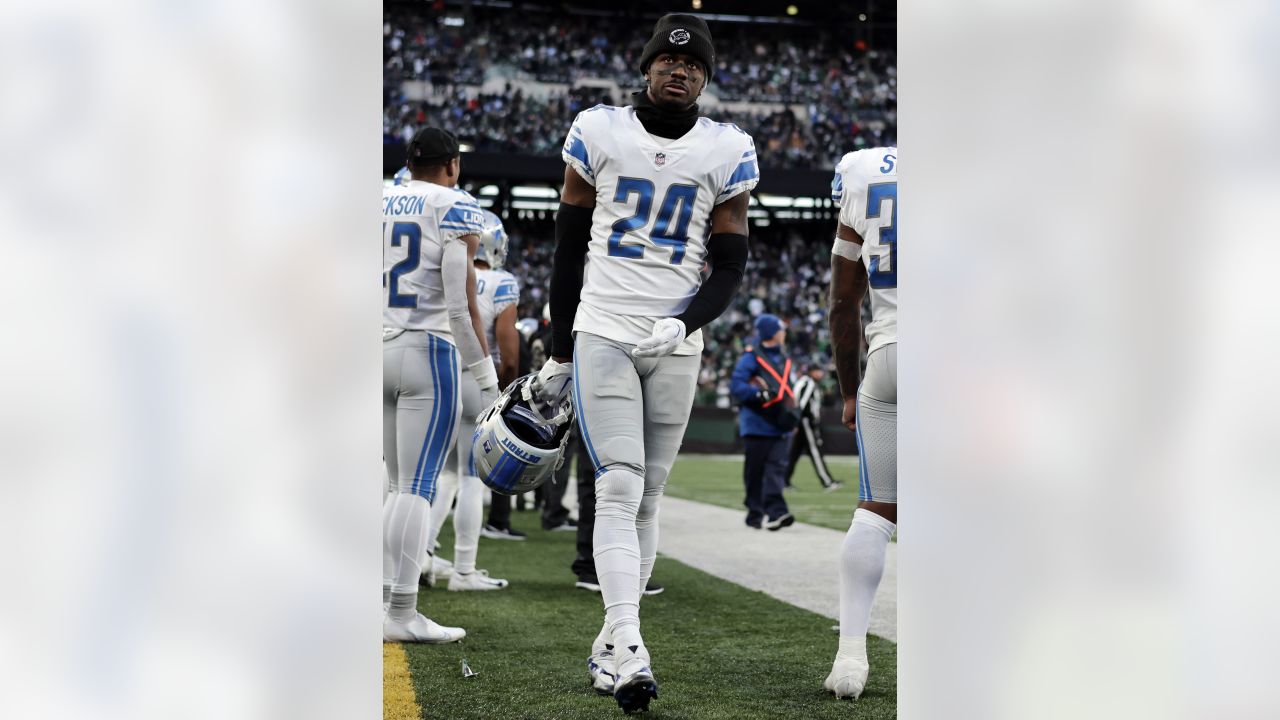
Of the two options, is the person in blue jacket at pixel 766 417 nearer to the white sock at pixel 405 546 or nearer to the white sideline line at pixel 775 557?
the white sideline line at pixel 775 557

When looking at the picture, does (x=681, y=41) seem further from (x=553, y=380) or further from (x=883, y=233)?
(x=553, y=380)

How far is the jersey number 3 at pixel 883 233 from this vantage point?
3803 millimetres

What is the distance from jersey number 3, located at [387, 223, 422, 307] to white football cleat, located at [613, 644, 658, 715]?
2041 millimetres

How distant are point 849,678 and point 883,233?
1.40 meters

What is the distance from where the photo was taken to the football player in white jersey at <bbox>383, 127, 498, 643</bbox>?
4668mm

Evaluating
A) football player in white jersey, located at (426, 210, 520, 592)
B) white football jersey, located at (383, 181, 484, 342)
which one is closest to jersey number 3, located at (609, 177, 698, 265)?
white football jersey, located at (383, 181, 484, 342)

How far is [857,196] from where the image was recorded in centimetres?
389

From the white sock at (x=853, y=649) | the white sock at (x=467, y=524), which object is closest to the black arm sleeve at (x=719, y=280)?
the white sock at (x=853, y=649)

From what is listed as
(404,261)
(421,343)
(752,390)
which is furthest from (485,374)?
(752,390)

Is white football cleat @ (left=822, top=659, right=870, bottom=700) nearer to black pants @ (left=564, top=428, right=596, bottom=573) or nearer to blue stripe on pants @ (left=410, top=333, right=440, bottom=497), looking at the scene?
blue stripe on pants @ (left=410, top=333, right=440, bottom=497)

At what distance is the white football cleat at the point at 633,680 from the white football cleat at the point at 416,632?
158 centimetres

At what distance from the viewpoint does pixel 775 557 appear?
7.78m
